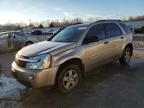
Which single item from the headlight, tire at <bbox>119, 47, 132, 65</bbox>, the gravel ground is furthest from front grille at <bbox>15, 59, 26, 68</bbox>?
tire at <bbox>119, 47, 132, 65</bbox>

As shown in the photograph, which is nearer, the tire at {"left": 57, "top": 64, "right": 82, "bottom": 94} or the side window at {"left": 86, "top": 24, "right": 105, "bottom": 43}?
the tire at {"left": 57, "top": 64, "right": 82, "bottom": 94}

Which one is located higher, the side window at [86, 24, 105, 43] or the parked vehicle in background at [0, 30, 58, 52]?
the side window at [86, 24, 105, 43]

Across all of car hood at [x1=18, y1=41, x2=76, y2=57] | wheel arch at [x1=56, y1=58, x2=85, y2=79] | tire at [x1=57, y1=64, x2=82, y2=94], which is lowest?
tire at [x1=57, y1=64, x2=82, y2=94]

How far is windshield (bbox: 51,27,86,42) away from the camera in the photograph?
6.23 meters

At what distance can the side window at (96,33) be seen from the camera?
20.6 feet

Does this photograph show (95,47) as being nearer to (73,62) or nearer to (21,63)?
(73,62)

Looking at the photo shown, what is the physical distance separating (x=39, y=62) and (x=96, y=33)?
223 centimetres

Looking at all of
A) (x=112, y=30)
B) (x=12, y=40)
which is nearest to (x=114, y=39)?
(x=112, y=30)

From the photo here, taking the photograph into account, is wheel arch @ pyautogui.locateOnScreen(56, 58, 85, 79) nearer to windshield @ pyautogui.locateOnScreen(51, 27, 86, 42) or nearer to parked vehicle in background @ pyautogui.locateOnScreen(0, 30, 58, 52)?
windshield @ pyautogui.locateOnScreen(51, 27, 86, 42)

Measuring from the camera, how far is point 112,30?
736 cm

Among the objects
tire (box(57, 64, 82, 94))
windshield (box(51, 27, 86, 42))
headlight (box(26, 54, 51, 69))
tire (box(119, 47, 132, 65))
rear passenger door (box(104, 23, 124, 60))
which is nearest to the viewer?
headlight (box(26, 54, 51, 69))

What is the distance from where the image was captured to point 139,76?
6.90 metres

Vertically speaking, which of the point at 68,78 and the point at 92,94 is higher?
the point at 68,78

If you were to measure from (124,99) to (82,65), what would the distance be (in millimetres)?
1486
